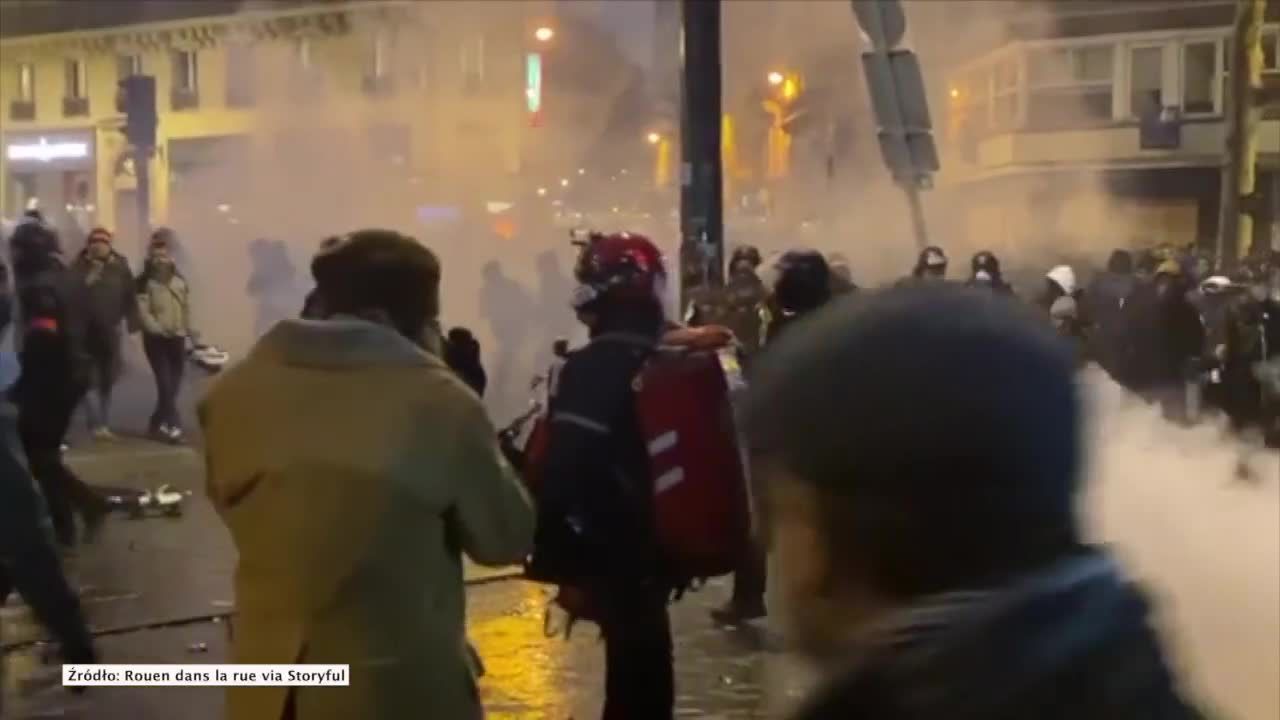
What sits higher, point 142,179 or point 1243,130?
point 1243,130

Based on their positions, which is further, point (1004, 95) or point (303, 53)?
point (303, 53)

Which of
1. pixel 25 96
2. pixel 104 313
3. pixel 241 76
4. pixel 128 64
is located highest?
pixel 128 64

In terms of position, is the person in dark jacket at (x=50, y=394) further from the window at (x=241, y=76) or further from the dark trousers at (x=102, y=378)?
the window at (x=241, y=76)

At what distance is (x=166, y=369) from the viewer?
1493cm

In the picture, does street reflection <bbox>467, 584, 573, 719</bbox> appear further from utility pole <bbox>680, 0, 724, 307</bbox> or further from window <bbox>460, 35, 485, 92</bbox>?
window <bbox>460, 35, 485, 92</bbox>

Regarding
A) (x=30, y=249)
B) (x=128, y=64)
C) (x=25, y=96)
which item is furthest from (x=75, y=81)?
(x=30, y=249)

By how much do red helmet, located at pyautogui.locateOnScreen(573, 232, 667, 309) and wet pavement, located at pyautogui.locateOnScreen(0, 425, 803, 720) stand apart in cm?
128

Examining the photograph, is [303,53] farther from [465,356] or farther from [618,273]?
[618,273]

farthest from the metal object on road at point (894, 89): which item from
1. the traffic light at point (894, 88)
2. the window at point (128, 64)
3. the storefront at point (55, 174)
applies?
the storefront at point (55, 174)

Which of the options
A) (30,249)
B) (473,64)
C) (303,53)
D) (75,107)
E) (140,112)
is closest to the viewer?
(30,249)

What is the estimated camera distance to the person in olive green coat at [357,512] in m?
3.00

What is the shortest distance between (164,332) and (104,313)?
44.5 inches

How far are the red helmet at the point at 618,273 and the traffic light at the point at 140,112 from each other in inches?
546

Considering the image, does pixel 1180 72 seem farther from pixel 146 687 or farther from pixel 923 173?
pixel 146 687
